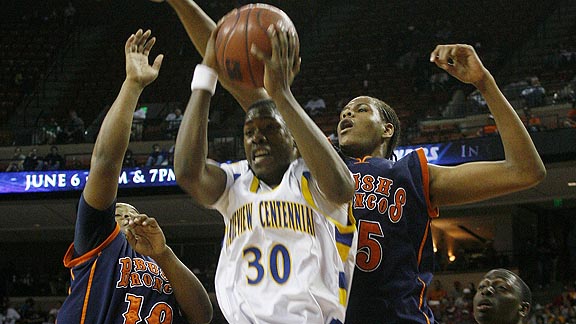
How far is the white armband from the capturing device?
8.87 feet

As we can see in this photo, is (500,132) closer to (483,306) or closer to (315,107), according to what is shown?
(483,306)

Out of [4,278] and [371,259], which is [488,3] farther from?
[371,259]

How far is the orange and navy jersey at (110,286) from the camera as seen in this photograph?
3688mm

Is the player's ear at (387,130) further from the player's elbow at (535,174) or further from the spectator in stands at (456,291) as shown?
the spectator in stands at (456,291)

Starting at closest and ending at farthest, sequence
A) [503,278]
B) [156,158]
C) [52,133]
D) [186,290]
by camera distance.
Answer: [186,290] → [503,278] → [156,158] → [52,133]

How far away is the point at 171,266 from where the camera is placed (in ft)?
12.3

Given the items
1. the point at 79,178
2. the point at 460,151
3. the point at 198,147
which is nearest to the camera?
the point at 198,147

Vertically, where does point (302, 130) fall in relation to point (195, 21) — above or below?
below

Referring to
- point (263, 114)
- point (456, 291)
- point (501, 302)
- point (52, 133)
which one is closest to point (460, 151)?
point (456, 291)

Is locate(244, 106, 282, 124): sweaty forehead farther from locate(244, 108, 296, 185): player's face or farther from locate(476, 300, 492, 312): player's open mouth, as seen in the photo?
locate(476, 300, 492, 312): player's open mouth

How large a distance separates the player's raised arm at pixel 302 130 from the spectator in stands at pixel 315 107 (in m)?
14.4

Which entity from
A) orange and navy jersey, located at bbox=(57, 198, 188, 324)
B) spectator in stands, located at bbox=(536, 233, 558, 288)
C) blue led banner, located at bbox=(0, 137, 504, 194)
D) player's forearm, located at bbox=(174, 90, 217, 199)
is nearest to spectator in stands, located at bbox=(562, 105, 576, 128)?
blue led banner, located at bbox=(0, 137, 504, 194)

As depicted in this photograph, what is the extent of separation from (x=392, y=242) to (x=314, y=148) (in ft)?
2.66

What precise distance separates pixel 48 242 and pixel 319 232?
19.6m
